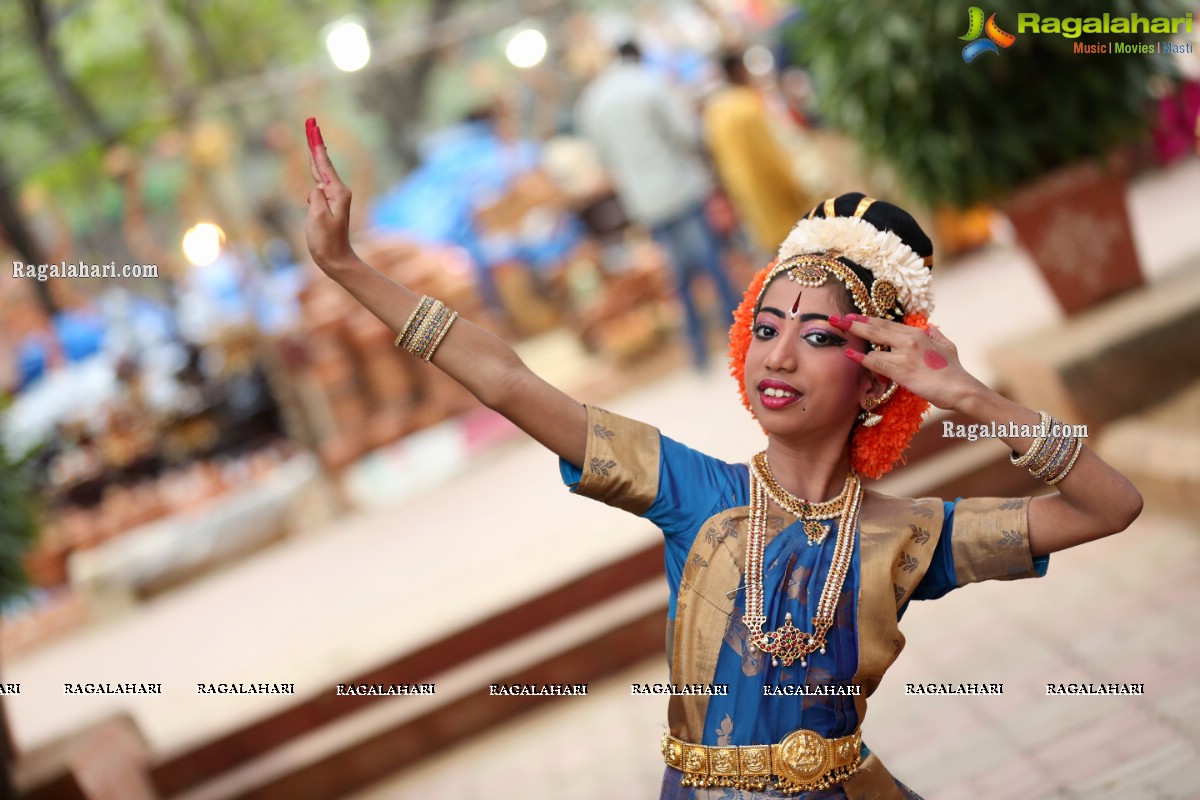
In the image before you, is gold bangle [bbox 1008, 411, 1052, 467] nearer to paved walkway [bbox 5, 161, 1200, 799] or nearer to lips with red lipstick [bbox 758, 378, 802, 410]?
lips with red lipstick [bbox 758, 378, 802, 410]

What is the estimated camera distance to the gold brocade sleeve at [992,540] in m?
2.34

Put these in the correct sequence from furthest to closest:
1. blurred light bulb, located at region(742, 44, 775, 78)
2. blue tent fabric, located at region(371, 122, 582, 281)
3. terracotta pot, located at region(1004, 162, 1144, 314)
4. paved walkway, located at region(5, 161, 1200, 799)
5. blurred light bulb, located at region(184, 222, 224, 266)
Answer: blue tent fabric, located at region(371, 122, 582, 281), blurred light bulb, located at region(742, 44, 775, 78), blurred light bulb, located at region(184, 222, 224, 266), terracotta pot, located at region(1004, 162, 1144, 314), paved walkway, located at region(5, 161, 1200, 799)

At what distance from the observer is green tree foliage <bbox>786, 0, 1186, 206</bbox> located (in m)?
5.32

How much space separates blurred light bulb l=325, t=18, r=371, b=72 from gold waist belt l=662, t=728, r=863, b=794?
741 centimetres

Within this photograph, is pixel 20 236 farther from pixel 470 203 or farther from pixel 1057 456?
pixel 1057 456

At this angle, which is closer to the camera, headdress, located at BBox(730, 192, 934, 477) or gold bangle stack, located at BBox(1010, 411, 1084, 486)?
gold bangle stack, located at BBox(1010, 411, 1084, 486)

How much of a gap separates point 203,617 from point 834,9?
5.14 metres

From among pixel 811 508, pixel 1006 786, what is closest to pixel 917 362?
pixel 811 508

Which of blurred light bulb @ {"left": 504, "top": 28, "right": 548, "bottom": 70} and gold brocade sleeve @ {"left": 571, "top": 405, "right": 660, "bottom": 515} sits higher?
blurred light bulb @ {"left": 504, "top": 28, "right": 548, "bottom": 70}

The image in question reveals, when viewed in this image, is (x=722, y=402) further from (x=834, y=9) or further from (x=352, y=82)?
(x=352, y=82)

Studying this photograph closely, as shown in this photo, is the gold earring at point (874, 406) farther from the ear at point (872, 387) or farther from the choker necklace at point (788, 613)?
the choker necklace at point (788, 613)

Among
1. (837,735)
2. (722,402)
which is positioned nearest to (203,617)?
(722,402)

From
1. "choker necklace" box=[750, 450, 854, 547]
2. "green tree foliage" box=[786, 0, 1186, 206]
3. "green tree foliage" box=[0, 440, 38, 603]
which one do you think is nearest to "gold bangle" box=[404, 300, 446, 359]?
"choker necklace" box=[750, 450, 854, 547]

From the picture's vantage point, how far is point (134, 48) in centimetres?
1845
